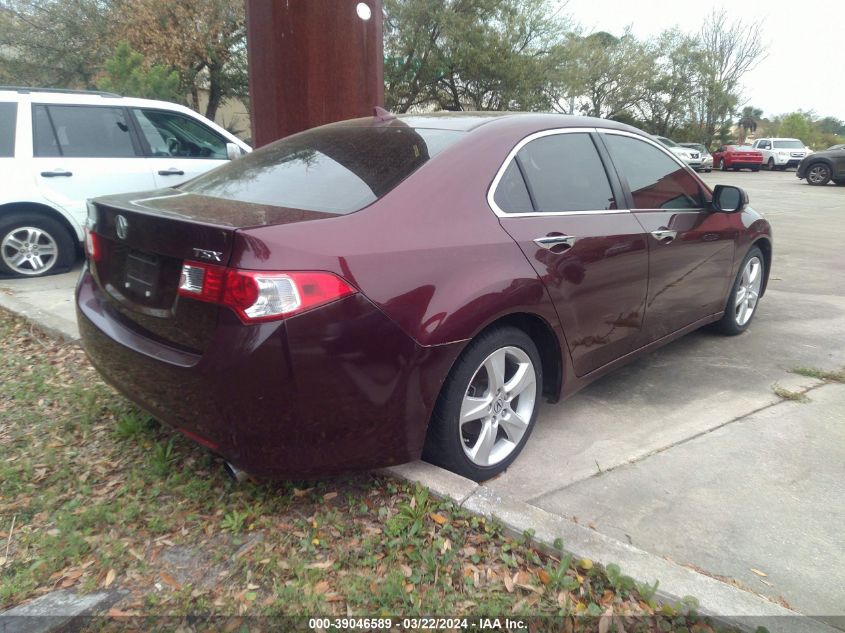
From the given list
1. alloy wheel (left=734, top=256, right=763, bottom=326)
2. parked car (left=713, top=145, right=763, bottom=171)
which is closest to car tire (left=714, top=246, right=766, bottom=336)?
alloy wheel (left=734, top=256, right=763, bottom=326)

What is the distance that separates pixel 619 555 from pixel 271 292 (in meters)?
1.50

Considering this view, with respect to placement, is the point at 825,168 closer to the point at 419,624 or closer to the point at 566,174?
the point at 566,174

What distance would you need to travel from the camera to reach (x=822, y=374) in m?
4.40

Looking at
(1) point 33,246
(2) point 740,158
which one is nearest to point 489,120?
(1) point 33,246

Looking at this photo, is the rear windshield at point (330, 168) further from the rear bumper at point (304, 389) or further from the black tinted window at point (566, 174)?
the rear bumper at point (304, 389)

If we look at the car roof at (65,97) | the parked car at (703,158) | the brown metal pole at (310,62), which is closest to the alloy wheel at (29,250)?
the car roof at (65,97)

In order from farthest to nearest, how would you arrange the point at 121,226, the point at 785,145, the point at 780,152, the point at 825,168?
the point at 785,145
the point at 780,152
the point at 825,168
the point at 121,226

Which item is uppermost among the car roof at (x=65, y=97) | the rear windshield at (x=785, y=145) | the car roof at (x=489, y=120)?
the car roof at (x=65, y=97)

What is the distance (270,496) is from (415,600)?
33.0 inches

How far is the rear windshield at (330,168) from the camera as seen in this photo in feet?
8.80

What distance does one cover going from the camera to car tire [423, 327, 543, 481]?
2.71m

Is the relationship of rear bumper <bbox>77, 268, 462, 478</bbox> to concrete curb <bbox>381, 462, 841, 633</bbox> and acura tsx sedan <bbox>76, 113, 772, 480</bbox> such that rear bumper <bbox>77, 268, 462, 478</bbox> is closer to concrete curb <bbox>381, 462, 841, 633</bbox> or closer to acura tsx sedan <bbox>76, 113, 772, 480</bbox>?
acura tsx sedan <bbox>76, 113, 772, 480</bbox>

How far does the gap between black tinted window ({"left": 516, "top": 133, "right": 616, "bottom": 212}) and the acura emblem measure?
5.66 feet

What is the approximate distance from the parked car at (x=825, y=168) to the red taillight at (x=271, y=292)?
2481cm
